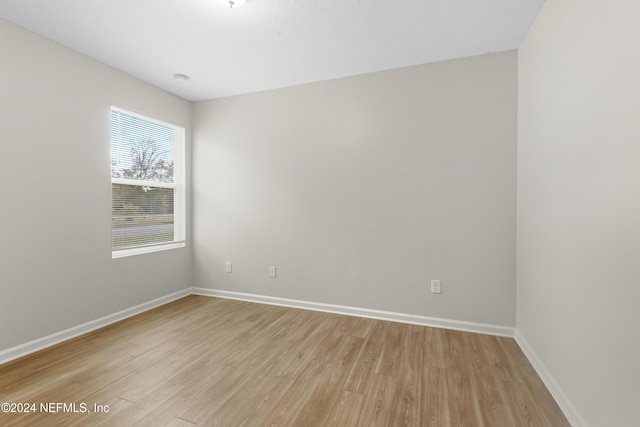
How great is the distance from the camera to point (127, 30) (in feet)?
7.36

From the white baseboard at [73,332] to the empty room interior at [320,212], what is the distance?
0.06 feet

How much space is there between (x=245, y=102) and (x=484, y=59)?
2.62m

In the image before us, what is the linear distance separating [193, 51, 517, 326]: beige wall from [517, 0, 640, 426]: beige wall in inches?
17.3

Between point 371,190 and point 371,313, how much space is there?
131cm

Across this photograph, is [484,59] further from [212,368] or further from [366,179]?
[212,368]

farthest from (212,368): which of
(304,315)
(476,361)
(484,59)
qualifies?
(484,59)

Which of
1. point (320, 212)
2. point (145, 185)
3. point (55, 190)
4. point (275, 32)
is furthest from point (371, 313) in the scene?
point (55, 190)

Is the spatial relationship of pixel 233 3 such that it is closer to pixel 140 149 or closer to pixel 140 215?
pixel 140 149

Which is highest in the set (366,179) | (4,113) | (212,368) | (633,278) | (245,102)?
(245,102)

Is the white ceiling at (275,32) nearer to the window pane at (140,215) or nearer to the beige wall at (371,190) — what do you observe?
the beige wall at (371,190)

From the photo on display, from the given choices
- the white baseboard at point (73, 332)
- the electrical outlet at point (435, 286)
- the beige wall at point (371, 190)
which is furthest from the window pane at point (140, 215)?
the electrical outlet at point (435, 286)

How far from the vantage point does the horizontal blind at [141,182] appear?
9.58 feet

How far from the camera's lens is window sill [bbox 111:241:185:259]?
2.94m

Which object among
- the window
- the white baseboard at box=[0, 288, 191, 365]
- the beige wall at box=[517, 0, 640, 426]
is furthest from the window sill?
the beige wall at box=[517, 0, 640, 426]
